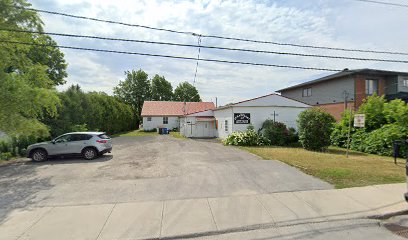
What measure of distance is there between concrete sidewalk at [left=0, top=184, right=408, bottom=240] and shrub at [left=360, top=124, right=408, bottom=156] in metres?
10.2

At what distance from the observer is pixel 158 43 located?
29.1 feet

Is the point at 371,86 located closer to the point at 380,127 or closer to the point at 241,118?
the point at 380,127

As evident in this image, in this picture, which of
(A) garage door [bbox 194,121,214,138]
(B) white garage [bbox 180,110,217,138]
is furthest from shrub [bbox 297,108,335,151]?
(A) garage door [bbox 194,121,214,138]

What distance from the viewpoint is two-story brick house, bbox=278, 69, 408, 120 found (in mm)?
23578

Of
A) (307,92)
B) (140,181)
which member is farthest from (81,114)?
(307,92)

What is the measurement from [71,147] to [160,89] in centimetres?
5386

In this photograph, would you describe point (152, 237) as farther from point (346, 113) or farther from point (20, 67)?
point (346, 113)

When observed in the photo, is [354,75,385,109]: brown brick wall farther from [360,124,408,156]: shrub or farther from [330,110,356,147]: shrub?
[360,124,408,156]: shrub

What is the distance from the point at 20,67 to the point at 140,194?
10.9m

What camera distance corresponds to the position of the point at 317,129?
17.0 metres

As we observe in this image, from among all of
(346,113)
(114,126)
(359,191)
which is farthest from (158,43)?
(114,126)

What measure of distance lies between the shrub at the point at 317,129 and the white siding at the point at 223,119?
7.15 meters

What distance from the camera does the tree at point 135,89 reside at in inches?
2427

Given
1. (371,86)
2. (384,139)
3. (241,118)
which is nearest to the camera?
(384,139)
